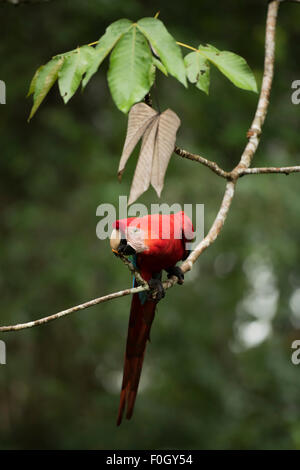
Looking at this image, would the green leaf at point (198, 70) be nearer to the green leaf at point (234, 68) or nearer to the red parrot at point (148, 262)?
the green leaf at point (234, 68)

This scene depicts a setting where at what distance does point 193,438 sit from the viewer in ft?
13.3

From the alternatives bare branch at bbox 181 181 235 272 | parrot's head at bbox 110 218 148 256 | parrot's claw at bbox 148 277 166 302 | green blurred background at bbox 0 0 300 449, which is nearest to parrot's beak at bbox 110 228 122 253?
parrot's head at bbox 110 218 148 256

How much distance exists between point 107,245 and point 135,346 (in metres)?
2.13

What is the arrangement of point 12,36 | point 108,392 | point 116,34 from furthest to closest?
point 108,392
point 12,36
point 116,34

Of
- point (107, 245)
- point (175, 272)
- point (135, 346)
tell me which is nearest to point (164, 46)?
point (175, 272)

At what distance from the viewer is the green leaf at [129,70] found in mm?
868

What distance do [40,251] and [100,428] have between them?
4.79 ft

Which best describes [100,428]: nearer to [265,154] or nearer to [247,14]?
[265,154]

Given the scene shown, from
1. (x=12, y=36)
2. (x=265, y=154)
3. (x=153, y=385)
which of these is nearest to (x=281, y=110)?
(x=265, y=154)

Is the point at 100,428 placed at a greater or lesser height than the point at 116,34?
lesser

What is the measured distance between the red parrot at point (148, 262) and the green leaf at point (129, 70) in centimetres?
43

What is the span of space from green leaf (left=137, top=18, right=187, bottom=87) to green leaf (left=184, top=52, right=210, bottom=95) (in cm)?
14

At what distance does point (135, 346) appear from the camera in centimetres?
153

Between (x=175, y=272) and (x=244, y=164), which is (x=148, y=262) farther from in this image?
(x=244, y=164)
